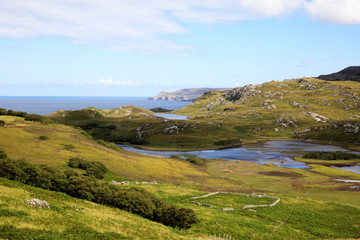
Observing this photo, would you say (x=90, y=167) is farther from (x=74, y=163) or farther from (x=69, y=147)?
(x=69, y=147)

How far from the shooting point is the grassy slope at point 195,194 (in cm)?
3484

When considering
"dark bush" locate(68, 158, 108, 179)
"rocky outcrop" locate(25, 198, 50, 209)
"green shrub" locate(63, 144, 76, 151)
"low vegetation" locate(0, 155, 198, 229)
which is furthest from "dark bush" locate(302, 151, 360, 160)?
"rocky outcrop" locate(25, 198, 50, 209)

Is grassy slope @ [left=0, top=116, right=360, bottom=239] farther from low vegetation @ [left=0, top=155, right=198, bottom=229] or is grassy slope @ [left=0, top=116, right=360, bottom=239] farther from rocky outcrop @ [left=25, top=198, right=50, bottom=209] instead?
low vegetation @ [left=0, top=155, right=198, bottom=229]

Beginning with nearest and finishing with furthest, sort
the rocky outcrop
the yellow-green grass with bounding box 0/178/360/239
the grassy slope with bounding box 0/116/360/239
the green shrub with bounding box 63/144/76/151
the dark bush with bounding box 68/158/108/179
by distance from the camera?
1. the yellow-green grass with bounding box 0/178/360/239
2. the rocky outcrop
3. the grassy slope with bounding box 0/116/360/239
4. the dark bush with bounding box 68/158/108/179
5. the green shrub with bounding box 63/144/76/151

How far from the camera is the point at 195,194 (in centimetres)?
6675

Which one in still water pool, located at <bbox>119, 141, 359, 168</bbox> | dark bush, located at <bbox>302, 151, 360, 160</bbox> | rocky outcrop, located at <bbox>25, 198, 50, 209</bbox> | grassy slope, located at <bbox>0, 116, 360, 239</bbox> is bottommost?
still water pool, located at <bbox>119, 141, 359, 168</bbox>

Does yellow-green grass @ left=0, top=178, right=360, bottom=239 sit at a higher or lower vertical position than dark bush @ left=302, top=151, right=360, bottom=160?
higher

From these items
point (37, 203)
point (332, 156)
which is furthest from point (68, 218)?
point (332, 156)

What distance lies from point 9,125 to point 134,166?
53.8 metres

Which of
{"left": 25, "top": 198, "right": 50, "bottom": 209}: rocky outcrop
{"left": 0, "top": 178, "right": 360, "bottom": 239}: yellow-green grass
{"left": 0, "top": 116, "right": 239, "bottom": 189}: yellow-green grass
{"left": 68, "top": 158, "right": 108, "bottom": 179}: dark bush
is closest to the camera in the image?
{"left": 0, "top": 178, "right": 360, "bottom": 239}: yellow-green grass

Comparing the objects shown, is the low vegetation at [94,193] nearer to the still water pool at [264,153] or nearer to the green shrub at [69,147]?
the green shrub at [69,147]

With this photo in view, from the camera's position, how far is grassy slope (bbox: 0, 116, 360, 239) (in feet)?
114

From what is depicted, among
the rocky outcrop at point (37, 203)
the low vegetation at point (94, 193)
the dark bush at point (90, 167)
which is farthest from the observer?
the dark bush at point (90, 167)

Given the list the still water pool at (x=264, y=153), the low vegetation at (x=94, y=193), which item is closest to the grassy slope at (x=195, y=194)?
the low vegetation at (x=94, y=193)
